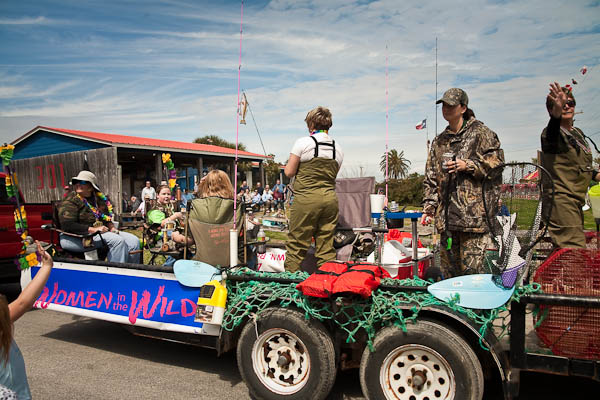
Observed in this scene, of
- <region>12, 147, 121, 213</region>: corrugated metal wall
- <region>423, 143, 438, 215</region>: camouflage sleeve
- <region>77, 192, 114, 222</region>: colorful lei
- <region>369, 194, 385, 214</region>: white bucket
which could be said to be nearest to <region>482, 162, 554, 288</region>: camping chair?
<region>423, 143, 438, 215</region>: camouflage sleeve

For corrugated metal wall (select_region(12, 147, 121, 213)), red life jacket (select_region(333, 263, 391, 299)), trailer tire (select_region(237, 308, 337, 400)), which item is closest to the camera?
red life jacket (select_region(333, 263, 391, 299))

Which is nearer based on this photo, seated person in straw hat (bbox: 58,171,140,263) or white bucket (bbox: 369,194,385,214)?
white bucket (bbox: 369,194,385,214)

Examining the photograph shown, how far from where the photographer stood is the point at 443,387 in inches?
101

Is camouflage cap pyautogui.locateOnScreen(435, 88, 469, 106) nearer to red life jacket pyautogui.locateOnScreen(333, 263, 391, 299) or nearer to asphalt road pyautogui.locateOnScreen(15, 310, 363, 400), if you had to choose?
red life jacket pyautogui.locateOnScreen(333, 263, 391, 299)

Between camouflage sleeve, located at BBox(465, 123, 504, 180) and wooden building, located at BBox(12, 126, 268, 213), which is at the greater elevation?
wooden building, located at BBox(12, 126, 268, 213)

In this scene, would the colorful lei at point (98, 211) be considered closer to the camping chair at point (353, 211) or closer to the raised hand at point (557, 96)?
the camping chair at point (353, 211)

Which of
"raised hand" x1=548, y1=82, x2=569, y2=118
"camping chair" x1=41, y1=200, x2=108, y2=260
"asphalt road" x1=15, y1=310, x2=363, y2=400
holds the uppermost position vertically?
"raised hand" x1=548, y1=82, x2=569, y2=118

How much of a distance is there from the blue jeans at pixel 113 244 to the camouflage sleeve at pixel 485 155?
4171 millimetres

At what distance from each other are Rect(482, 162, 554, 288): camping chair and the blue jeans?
4207mm

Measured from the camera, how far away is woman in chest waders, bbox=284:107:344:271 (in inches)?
144

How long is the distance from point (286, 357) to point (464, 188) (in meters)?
1.95

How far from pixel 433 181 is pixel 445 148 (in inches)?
12.6

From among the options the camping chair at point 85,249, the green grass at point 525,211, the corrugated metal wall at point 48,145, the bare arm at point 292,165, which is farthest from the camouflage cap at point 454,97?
the corrugated metal wall at point 48,145

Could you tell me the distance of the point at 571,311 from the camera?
7.80 feet
